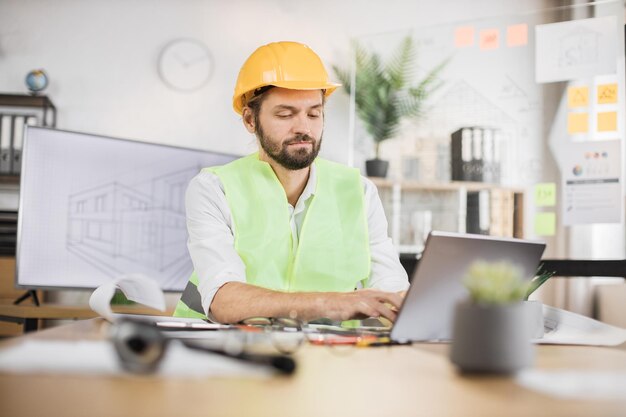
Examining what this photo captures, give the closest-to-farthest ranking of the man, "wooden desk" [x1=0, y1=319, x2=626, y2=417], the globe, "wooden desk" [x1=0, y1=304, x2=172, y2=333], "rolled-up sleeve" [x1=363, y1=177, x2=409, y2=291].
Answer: "wooden desk" [x1=0, y1=319, x2=626, y2=417], the man, "rolled-up sleeve" [x1=363, y1=177, x2=409, y2=291], "wooden desk" [x1=0, y1=304, x2=172, y2=333], the globe

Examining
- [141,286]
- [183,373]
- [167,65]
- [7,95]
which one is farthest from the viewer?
[167,65]

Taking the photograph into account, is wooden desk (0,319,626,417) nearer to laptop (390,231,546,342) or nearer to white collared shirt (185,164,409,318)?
laptop (390,231,546,342)

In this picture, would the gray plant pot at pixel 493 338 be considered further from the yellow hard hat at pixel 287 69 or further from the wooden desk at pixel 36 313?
the wooden desk at pixel 36 313

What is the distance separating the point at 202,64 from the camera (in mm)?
4348

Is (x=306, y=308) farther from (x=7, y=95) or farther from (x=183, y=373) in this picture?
(x=7, y=95)

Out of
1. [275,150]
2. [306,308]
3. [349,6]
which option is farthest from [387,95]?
[306,308]

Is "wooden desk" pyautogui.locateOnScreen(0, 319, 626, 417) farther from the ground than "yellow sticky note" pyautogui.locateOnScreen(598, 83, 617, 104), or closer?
closer

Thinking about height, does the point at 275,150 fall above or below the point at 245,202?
above

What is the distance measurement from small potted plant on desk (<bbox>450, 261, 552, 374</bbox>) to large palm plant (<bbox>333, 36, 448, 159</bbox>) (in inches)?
121

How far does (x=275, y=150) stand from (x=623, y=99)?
2116 mm

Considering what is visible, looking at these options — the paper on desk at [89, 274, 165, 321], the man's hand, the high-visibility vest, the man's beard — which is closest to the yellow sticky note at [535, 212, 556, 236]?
the high-visibility vest

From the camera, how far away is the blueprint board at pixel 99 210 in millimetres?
2971

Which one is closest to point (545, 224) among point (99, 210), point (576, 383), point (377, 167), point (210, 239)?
point (377, 167)

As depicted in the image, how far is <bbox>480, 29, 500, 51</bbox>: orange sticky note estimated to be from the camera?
354cm
